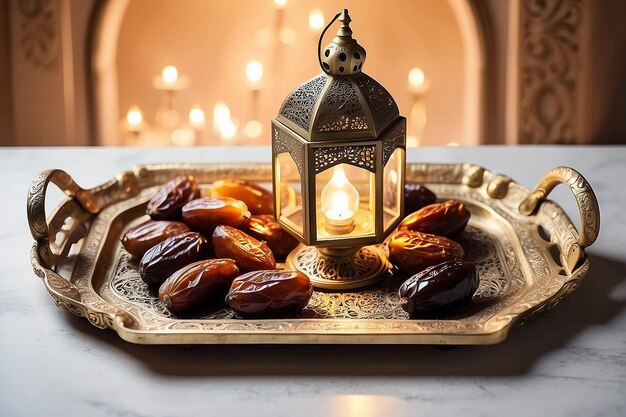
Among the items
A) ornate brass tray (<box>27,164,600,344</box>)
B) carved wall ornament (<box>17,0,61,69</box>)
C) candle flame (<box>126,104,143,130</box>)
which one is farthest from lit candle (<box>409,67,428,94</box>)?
ornate brass tray (<box>27,164,600,344</box>)

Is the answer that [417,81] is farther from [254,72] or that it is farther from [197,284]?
[197,284]

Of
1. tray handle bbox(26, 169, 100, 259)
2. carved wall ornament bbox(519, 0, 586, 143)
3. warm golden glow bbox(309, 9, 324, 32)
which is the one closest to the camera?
tray handle bbox(26, 169, 100, 259)

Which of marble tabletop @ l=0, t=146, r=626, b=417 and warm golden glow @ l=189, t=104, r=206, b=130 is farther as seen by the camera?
warm golden glow @ l=189, t=104, r=206, b=130

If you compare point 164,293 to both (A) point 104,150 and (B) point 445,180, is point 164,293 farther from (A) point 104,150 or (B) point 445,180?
(A) point 104,150

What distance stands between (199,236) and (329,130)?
0.59 ft

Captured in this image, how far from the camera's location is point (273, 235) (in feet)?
3.29

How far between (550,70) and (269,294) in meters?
1.32

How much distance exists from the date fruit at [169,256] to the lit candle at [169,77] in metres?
1.54

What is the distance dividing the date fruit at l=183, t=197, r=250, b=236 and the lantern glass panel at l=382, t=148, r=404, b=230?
0.15m

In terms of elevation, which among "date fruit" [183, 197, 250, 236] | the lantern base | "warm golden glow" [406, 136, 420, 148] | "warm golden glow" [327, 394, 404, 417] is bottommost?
"warm golden glow" [327, 394, 404, 417]

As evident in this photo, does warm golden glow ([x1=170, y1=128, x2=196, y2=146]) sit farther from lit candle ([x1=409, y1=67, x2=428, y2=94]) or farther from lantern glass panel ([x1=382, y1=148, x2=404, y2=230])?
lantern glass panel ([x1=382, y1=148, x2=404, y2=230])

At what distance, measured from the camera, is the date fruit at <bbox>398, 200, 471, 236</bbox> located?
1.01 meters

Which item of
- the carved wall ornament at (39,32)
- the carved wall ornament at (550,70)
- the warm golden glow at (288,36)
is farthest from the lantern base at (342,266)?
the warm golden glow at (288,36)

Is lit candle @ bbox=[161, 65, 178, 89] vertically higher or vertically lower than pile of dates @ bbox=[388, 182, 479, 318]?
higher
